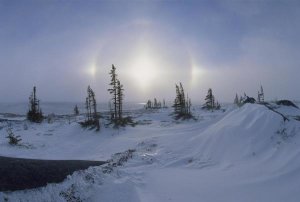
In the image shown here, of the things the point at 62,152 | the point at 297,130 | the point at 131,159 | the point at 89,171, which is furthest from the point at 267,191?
the point at 62,152

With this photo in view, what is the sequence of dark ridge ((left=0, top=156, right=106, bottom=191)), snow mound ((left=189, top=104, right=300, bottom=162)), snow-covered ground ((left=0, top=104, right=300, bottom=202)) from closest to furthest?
1. dark ridge ((left=0, top=156, right=106, bottom=191))
2. snow-covered ground ((left=0, top=104, right=300, bottom=202))
3. snow mound ((left=189, top=104, right=300, bottom=162))

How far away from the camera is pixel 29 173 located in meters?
9.34

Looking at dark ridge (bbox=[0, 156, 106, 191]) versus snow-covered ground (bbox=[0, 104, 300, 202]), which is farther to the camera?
snow-covered ground (bbox=[0, 104, 300, 202])

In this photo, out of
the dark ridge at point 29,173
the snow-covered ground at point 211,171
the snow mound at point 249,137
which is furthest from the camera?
the snow mound at point 249,137

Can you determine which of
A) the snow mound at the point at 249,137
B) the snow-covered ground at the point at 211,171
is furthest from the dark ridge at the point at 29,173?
the snow mound at the point at 249,137

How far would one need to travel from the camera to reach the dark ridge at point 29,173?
8.63 m

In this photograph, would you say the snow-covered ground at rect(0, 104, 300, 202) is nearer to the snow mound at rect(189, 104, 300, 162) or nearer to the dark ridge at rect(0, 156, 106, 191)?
the snow mound at rect(189, 104, 300, 162)

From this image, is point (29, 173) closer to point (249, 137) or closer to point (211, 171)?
point (211, 171)

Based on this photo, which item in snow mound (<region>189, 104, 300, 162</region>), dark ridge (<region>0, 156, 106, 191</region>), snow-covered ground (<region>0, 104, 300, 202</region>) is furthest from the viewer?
snow mound (<region>189, 104, 300, 162</region>)

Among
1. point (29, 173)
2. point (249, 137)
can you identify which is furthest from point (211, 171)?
point (29, 173)

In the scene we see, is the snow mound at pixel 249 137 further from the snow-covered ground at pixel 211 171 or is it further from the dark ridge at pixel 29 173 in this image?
the dark ridge at pixel 29 173

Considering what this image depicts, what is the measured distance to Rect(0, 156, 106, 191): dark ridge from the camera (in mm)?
8633

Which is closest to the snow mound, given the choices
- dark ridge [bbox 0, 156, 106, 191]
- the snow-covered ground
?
the snow-covered ground

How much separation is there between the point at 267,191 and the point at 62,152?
1869 cm
